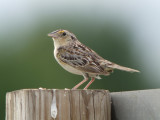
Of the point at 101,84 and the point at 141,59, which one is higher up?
the point at 141,59

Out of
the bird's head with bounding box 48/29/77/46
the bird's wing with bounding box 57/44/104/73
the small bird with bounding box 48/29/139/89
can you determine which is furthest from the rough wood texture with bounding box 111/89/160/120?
the bird's head with bounding box 48/29/77/46

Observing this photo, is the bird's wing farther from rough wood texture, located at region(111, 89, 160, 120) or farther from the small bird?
rough wood texture, located at region(111, 89, 160, 120)

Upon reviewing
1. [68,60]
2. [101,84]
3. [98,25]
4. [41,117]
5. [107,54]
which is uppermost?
[98,25]

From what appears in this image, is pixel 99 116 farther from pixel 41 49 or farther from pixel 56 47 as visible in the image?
pixel 41 49

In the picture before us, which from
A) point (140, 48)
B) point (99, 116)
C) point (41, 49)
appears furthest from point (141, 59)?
point (99, 116)

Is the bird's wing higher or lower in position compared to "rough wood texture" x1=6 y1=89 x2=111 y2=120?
higher

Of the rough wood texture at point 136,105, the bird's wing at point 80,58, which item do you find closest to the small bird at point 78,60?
the bird's wing at point 80,58

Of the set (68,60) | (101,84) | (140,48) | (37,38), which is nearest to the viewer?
(68,60)
